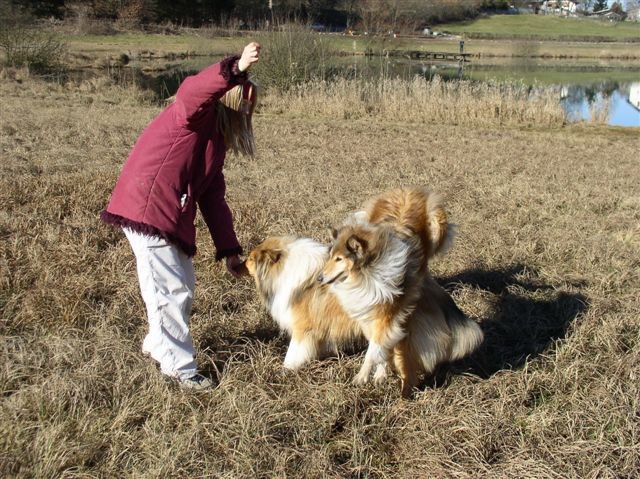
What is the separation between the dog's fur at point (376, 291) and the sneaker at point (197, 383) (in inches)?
21.0

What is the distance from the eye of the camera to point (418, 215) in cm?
376

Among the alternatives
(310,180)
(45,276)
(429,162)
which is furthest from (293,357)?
(429,162)

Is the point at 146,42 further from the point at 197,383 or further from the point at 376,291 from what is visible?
the point at 376,291

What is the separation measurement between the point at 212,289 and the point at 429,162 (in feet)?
20.6

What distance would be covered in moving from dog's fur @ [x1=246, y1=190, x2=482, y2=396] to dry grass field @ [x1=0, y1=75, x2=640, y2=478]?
0.20 m

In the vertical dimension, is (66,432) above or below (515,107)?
below

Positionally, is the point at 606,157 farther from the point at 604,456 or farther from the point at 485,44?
Result: the point at 485,44

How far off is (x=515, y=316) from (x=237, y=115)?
2.87 meters

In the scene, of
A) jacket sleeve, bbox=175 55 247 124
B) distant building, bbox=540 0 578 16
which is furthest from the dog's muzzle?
distant building, bbox=540 0 578 16

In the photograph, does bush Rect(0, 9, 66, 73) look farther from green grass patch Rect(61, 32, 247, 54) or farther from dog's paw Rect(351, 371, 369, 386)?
dog's paw Rect(351, 371, 369, 386)

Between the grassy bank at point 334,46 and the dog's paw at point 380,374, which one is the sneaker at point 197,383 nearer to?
the dog's paw at point 380,374

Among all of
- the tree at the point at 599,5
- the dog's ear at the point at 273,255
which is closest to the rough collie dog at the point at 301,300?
the dog's ear at the point at 273,255

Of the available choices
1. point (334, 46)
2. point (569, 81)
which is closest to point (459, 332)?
point (334, 46)

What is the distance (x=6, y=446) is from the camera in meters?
2.57
